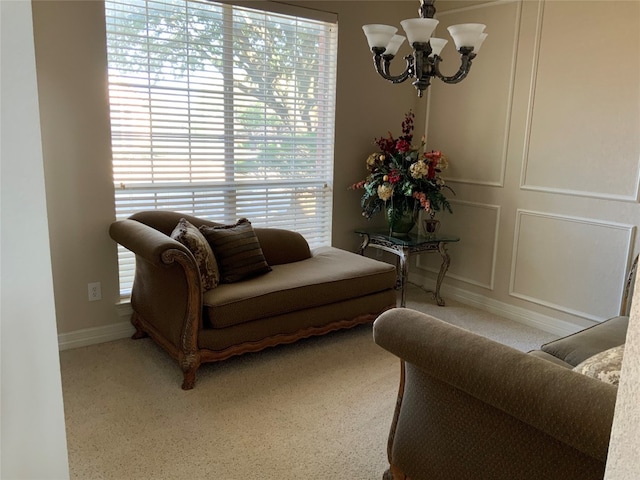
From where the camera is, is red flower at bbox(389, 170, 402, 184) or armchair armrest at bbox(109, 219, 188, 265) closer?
armchair armrest at bbox(109, 219, 188, 265)

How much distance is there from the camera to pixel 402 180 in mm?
3902

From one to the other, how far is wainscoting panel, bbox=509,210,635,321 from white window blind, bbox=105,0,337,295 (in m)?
1.62

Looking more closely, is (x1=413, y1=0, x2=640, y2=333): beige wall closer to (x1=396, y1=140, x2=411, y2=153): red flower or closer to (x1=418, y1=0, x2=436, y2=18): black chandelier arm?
(x1=396, y1=140, x2=411, y2=153): red flower

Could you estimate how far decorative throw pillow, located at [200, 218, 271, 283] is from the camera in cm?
307

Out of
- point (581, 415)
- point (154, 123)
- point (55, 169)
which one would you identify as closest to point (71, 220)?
point (55, 169)

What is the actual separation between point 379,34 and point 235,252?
1.52 metres

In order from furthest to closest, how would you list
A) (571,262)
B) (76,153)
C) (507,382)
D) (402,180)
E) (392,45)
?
(402,180) → (571,262) → (76,153) → (392,45) → (507,382)

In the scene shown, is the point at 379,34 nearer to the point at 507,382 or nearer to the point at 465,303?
the point at 507,382

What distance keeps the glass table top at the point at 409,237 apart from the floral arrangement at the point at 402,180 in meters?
0.15

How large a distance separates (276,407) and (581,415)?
167 centimetres

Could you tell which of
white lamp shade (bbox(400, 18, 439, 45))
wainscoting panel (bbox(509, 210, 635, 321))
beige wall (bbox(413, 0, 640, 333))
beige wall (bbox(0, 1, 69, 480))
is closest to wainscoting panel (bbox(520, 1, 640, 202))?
beige wall (bbox(413, 0, 640, 333))

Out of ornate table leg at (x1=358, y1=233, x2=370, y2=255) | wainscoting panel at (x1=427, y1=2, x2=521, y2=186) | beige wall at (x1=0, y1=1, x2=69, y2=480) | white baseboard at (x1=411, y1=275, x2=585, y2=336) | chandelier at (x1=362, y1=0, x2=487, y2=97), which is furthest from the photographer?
ornate table leg at (x1=358, y1=233, x2=370, y2=255)

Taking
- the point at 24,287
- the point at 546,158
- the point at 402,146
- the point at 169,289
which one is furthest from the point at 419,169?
the point at 24,287

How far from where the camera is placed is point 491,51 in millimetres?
3861
